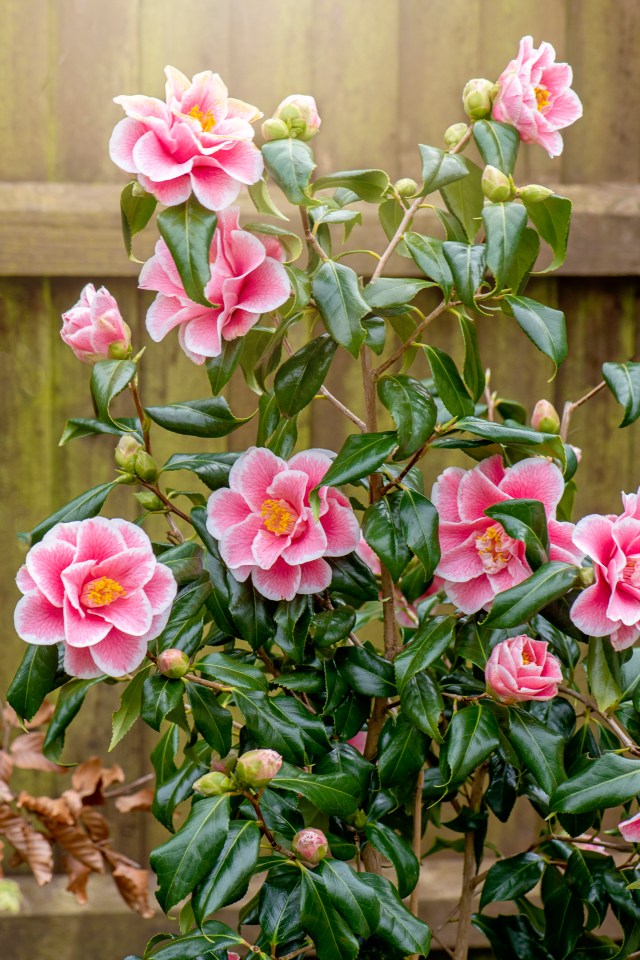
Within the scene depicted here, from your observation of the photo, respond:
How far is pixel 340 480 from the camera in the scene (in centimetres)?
85

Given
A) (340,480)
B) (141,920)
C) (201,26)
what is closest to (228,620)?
(340,480)

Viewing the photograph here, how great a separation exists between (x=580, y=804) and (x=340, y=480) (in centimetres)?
34

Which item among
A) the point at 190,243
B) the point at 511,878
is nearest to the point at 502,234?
the point at 190,243

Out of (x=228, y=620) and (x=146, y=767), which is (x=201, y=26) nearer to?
(x=228, y=620)

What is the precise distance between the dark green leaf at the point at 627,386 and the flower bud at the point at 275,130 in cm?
39

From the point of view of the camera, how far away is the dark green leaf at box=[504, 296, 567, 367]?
88 cm

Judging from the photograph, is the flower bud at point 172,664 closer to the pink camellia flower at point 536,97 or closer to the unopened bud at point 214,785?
the unopened bud at point 214,785

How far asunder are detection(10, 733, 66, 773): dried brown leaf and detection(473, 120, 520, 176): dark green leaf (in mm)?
1099

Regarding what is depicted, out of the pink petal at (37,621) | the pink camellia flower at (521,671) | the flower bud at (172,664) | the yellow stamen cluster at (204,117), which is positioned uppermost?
the yellow stamen cluster at (204,117)

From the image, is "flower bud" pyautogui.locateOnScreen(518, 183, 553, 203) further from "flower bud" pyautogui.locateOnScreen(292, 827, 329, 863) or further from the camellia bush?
"flower bud" pyautogui.locateOnScreen(292, 827, 329, 863)

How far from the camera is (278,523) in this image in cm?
90

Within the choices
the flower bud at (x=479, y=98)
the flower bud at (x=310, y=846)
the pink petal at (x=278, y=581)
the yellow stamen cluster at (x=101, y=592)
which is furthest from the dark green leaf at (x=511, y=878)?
the flower bud at (x=479, y=98)

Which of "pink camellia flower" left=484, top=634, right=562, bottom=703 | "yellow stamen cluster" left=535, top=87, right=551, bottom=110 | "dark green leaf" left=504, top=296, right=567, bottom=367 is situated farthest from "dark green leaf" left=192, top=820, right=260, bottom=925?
"yellow stamen cluster" left=535, top=87, right=551, bottom=110

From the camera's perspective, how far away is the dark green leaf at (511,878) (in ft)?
3.71
